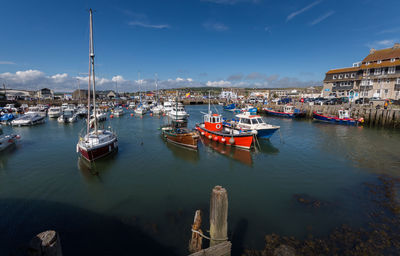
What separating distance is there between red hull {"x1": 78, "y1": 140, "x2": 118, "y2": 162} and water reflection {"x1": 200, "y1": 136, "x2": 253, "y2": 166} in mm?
10673

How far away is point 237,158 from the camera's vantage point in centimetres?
1873

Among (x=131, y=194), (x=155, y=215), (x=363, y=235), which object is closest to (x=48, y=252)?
(x=155, y=215)

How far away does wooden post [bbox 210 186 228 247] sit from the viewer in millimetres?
5422

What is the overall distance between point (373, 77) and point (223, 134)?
51.9 metres

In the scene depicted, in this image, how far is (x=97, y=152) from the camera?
666 inches

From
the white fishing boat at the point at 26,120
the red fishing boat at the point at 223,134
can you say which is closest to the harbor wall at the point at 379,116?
the red fishing boat at the point at 223,134

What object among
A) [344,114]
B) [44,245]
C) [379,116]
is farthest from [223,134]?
[379,116]

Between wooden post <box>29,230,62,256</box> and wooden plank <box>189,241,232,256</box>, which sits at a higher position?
wooden post <box>29,230,62,256</box>

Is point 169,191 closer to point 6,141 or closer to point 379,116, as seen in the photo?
point 6,141

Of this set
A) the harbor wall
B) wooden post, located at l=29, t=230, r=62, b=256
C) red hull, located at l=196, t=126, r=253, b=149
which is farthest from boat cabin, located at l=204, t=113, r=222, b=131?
the harbor wall

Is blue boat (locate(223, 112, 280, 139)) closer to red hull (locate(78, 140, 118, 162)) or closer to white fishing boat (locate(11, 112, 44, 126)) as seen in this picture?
red hull (locate(78, 140, 118, 162))

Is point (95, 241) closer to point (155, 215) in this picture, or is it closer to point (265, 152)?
point (155, 215)

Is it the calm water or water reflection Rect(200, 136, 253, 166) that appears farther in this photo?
water reflection Rect(200, 136, 253, 166)

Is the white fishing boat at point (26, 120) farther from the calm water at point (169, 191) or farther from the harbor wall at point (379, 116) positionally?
the harbor wall at point (379, 116)
